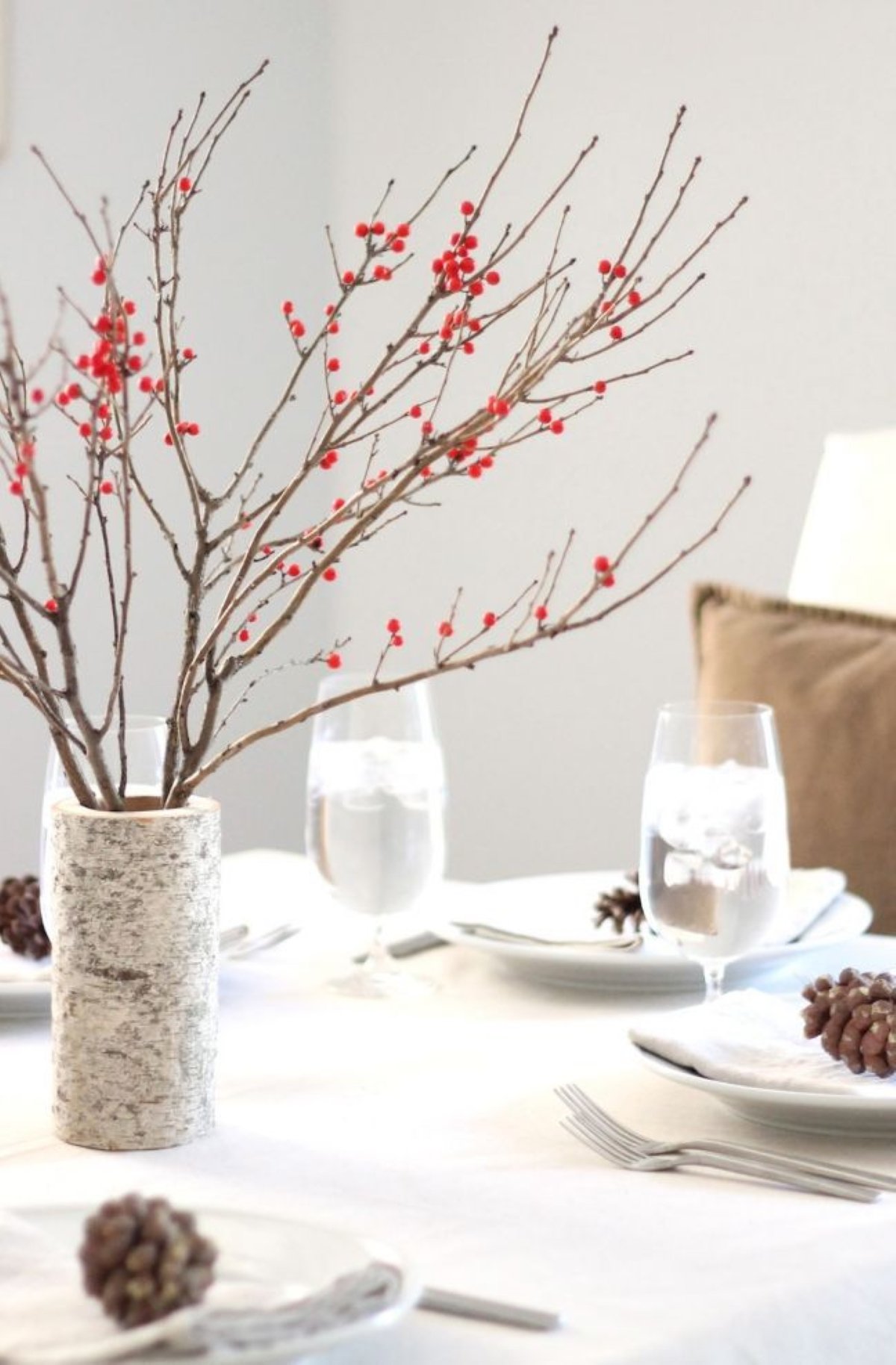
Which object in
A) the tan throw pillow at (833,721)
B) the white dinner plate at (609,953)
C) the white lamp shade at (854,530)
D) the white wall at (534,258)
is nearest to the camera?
the white dinner plate at (609,953)

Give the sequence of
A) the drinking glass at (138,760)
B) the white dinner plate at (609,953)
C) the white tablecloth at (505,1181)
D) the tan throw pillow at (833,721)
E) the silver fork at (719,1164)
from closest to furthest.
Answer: the white tablecloth at (505,1181), the silver fork at (719,1164), the drinking glass at (138,760), the white dinner plate at (609,953), the tan throw pillow at (833,721)

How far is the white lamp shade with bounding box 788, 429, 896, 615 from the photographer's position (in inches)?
74.9

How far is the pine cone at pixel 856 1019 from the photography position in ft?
2.87

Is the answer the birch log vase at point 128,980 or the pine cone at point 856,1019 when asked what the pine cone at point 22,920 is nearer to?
the birch log vase at point 128,980

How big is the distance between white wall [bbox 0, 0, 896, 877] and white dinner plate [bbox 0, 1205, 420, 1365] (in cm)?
232

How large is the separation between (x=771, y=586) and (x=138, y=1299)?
2.45 meters

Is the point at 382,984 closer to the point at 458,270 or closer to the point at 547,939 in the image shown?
the point at 547,939

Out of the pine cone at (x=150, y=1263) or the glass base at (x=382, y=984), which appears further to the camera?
the glass base at (x=382, y=984)

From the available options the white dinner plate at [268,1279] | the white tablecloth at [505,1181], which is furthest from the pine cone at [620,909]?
the white dinner plate at [268,1279]

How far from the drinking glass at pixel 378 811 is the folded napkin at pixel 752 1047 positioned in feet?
0.87

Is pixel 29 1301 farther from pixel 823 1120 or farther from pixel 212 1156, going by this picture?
pixel 823 1120

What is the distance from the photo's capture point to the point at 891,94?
107 inches

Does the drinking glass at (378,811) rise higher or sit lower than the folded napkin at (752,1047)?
higher

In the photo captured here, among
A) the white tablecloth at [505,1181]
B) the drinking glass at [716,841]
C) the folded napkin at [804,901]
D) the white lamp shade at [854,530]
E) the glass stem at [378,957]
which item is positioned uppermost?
the white lamp shade at [854,530]
